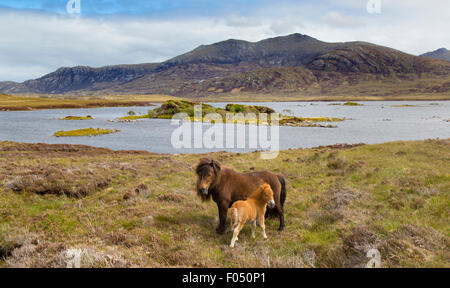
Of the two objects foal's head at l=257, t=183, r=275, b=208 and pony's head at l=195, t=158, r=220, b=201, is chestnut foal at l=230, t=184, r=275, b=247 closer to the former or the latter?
foal's head at l=257, t=183, r=275, b=208

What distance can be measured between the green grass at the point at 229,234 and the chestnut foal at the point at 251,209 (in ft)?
1.66

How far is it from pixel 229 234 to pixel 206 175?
2.21 metres

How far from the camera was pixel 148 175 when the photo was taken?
19391 mm

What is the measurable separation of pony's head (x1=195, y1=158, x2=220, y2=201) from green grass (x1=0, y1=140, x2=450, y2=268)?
4.90 ft

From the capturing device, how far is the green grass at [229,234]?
695 cm

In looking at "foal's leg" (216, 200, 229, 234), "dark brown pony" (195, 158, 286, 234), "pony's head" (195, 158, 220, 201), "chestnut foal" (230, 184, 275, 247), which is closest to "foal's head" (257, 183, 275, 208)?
"chestnut foal" (230, 184, 275, 247)

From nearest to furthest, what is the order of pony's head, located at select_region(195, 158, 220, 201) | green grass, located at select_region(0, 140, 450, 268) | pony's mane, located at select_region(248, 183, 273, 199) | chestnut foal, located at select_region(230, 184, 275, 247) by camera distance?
green grass, located at select_region(0, 140, 450, 268)
chestnut foal, located at select_region(230, 184, 275, 247)
pony's head, located at select_region(195, 158, 220, 201)
pony's mane, located at select_region(248, 183, 273, 199)

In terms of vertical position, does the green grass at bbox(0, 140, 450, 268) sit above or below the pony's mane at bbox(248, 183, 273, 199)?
below

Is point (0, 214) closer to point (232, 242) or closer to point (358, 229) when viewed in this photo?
point (232, 242)

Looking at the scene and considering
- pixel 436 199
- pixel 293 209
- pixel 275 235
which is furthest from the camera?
pixel 293 209

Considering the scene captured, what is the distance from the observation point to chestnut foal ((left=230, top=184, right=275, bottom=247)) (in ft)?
27.5

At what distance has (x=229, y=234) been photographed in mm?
9211

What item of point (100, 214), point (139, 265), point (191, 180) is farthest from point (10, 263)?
point (191, 180)

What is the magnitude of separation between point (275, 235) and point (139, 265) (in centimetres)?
479
